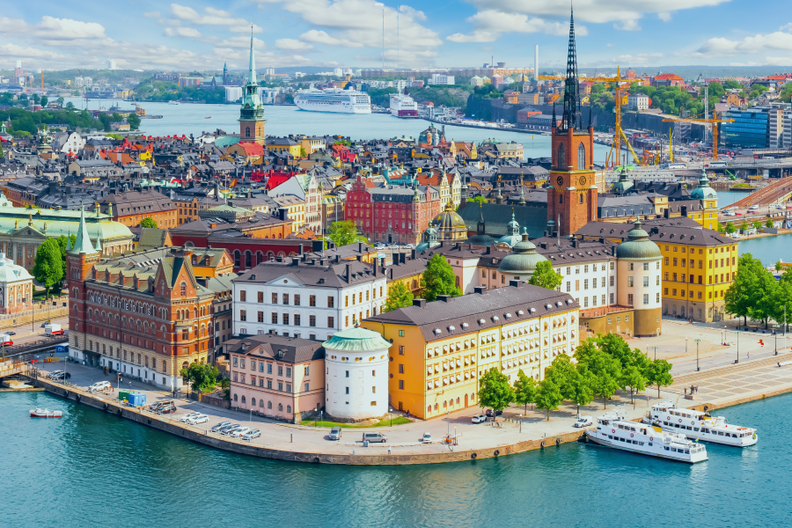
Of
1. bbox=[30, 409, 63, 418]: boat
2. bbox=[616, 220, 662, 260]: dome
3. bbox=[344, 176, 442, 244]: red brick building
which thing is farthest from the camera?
bbox=[344, 176, 442, 244]: red brick building

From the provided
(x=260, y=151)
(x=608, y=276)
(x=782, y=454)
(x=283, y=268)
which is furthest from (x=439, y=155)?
(x=782, y=454)

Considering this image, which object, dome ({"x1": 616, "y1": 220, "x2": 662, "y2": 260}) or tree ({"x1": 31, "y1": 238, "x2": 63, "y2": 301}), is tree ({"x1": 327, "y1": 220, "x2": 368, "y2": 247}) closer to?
tree ({"x1": 31, "y1": 238, "x2": 63, "y2": 301})

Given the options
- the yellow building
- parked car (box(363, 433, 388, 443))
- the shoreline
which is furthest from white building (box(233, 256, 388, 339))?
parked car (box(363, 433, 388, 443))

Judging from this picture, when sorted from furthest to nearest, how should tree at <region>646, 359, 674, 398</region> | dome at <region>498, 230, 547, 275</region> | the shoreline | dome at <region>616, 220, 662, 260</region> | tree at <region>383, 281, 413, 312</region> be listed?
dome at <region>616, 220, 662, 260</region>
dome at <region>498, 230, 547, 275</region>
tree at <region>383, 281, 413, 312</region>
tree at <region>646, 359, 674, 398</region>
the shoreline

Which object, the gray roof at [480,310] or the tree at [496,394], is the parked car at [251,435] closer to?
the gray roof at [480,310]

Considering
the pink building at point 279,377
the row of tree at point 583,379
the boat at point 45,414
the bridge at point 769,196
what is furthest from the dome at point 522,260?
the bridge at point 769,196
